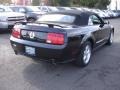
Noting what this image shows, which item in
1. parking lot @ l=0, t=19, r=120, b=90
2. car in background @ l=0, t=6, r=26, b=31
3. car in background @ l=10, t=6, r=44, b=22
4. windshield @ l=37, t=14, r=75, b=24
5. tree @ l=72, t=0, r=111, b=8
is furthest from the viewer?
tree @ l=72, t=0, r=111, b=8

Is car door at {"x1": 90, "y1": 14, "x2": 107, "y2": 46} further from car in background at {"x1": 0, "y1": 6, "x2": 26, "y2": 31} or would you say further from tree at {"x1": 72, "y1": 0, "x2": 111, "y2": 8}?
tree at {"x1": 72, "y1": 0, "x2": 111, "y2": 8}

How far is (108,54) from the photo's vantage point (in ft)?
25.8

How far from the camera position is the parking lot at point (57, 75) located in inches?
196

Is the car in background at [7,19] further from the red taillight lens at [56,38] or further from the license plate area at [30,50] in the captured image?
the red taillight lens at [56,38]

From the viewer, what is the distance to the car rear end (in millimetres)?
5441

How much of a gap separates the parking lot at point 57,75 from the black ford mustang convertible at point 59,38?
1.19ft

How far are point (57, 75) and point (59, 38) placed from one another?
0.88 meters

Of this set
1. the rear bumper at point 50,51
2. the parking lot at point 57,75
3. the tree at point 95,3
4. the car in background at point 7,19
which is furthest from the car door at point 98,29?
the tree at point 95,3

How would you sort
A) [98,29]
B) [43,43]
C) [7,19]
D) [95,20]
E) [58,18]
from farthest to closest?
[7,19], [95,20], [98,29], [58,18], [43,43]

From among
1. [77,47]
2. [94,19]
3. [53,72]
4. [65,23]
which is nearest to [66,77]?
[53,72]

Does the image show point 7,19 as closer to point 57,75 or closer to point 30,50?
point 30,50

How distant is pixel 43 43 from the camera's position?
557 cm

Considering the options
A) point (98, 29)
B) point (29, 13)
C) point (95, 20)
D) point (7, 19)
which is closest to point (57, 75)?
point (98, 29)

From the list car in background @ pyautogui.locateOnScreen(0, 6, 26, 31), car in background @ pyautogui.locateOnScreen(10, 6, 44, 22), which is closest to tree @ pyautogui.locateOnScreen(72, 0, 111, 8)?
car in background @ pyautogui.locateOnScreen(10, 6, 44, 22)
